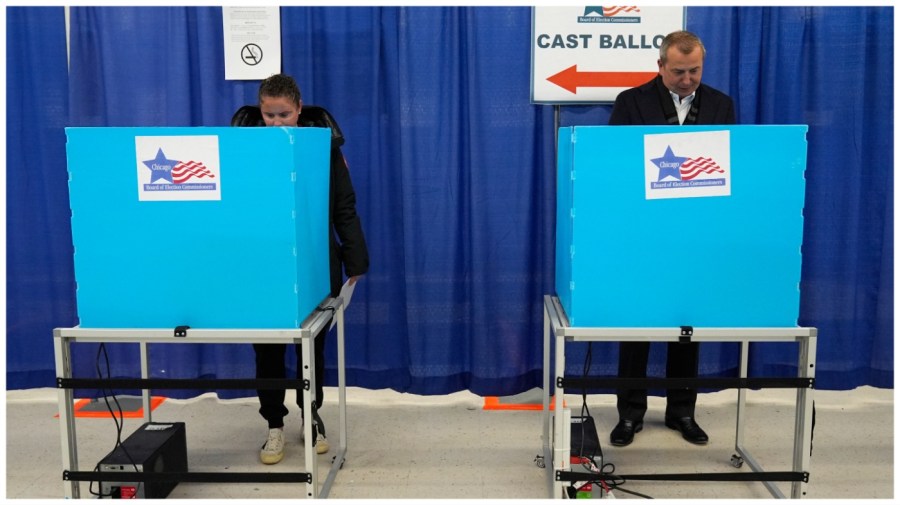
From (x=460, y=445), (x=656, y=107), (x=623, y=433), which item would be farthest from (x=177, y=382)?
(x=656, y=107)

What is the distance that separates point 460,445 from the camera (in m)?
2.60

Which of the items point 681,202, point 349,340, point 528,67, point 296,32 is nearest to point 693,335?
point 681,202

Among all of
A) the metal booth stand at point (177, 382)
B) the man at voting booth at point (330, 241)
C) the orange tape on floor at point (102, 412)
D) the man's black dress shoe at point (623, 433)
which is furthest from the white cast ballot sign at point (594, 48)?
the orange tape on floor at point (102, 412)

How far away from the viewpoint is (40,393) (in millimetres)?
3125

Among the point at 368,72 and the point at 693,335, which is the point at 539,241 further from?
the point at 693,335

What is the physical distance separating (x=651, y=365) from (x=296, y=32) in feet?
6.50

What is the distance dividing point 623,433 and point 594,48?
1456 millimetres

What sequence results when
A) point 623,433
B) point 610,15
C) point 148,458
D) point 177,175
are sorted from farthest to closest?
1. point 610,15
2. point 623,433
3. point 148,458
4. point 177,175

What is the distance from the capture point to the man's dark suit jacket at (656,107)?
2.36 meters

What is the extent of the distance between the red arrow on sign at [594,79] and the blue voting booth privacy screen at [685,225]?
42.8 inches

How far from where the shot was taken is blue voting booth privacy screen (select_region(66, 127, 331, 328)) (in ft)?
5.73

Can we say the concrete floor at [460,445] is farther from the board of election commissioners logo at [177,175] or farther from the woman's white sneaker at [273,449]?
the board of election commissioners logo at [177,175]

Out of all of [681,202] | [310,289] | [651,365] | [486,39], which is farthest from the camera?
[651,365]

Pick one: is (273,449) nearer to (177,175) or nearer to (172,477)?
(172,477)
